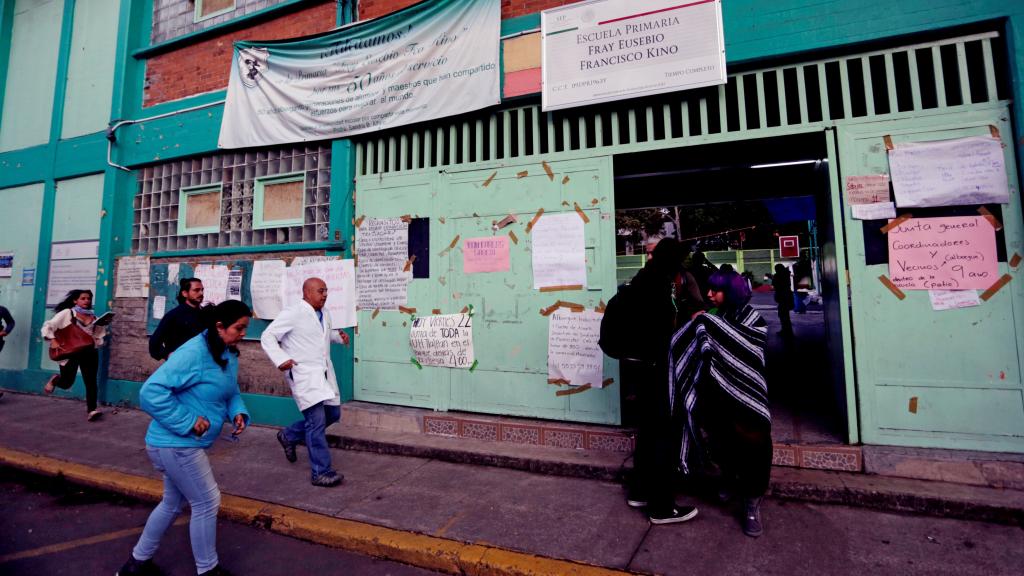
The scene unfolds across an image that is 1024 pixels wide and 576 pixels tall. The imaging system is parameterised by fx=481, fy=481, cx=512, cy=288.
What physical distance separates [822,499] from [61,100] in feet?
39.3

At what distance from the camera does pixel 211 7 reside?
24.0 ft

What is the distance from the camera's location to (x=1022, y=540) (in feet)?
9.83

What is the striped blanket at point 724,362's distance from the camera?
3.20m

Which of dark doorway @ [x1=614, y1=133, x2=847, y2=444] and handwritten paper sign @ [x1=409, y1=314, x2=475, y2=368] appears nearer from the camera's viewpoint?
dark doorway @ [x1=614, y1=133, x2=847, y2=444]

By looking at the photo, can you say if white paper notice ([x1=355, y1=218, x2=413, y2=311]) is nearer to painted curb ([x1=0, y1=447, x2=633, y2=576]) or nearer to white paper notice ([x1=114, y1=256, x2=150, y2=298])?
painted curb ([x1=0, y1=447, x2=633, y2=576])

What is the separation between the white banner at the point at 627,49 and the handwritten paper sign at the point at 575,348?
2.13 m

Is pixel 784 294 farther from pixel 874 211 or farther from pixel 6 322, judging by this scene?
pixel 6 322

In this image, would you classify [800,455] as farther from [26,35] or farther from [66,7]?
[26,35]

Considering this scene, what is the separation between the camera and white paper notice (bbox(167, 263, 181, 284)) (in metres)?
6.86

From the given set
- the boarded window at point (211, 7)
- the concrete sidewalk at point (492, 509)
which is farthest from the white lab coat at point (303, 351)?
the boarded window at point (211, 7)

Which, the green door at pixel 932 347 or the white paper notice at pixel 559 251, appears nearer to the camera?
the green door at pixel 932 347

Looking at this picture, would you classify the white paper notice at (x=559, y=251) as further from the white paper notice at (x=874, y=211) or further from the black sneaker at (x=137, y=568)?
the black sneaker at (x=137, y=568)

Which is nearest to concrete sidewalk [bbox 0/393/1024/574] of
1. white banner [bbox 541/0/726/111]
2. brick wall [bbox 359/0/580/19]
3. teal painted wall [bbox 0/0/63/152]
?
white banner [bbox 541/0/726/111]

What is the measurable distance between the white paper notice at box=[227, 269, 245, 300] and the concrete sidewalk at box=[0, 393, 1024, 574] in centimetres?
216
